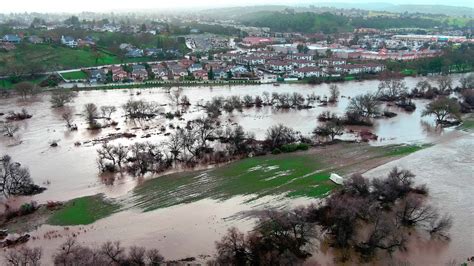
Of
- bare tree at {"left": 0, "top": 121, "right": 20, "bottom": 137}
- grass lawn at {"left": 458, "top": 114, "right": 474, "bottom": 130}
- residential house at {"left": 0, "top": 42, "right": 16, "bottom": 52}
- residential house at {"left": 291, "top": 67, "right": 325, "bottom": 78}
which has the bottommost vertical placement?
grass lawn at {"left": 458, "top": 114, "right": 474, "bottom": 130}

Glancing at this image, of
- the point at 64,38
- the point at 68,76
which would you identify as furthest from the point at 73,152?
the point at 64,38

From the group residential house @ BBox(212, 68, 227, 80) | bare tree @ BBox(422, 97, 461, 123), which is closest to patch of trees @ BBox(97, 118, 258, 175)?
bare tree @ BBox(422, 97, 461, 123)

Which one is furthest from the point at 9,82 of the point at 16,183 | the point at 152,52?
the point at 16,183

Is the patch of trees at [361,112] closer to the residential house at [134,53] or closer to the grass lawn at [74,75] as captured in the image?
the grass lawn at [74,75]

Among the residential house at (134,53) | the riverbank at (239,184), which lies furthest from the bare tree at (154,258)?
the residential house at (134,53)

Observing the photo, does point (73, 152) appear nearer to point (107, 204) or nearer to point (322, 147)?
point (107, 204)

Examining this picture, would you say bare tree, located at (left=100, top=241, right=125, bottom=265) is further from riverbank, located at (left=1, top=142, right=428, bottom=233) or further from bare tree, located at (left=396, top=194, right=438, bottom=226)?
bare tree, located at (left=396, top=194, right=438, bottom=226)

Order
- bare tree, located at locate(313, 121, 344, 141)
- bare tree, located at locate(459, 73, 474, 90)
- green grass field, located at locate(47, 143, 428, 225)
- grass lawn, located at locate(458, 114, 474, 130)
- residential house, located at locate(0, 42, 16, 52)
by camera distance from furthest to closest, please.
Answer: residential house, located at locate(0, 42, 16, 52) < bare tree, located at locate(459, 73, 474, 90) < grass lawn, located at locate(458, 114, 474, 130) < bare tree, located at locate(313, 121, 344, 141) < green grass field, located at locate(47, 143, 428, 225)
